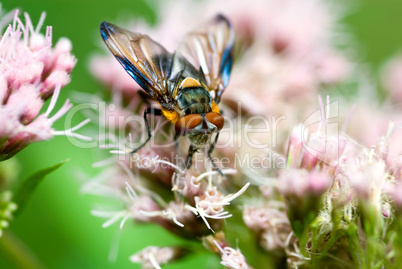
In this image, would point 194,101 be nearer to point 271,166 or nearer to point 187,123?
point 187,123

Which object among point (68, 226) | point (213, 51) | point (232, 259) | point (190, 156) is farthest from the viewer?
point (68, 226)

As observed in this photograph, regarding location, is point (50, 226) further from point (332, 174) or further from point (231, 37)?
point (332, 174)

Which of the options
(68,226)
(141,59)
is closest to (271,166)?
(141,59)

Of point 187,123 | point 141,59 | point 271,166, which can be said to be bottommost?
point 271,166

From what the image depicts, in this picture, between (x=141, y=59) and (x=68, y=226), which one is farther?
(x=68, y=226)

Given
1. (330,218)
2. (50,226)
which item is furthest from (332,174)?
(50,226)

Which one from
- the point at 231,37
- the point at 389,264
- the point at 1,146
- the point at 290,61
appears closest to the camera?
the point at 389,264

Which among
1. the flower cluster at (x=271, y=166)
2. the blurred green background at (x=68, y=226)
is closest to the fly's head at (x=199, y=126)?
the flower cluster at (x=271, y=166)
